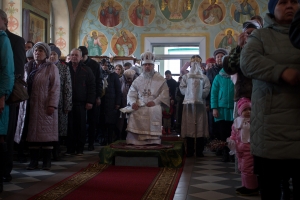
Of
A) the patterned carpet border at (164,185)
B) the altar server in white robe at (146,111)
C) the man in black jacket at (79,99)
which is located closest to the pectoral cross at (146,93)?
the altar server in white robe at (146,111)

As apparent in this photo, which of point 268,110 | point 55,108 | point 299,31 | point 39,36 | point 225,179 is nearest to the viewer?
point 299,31

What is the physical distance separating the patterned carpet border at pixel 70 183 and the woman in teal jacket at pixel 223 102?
1994 mm

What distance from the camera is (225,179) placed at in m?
5.93

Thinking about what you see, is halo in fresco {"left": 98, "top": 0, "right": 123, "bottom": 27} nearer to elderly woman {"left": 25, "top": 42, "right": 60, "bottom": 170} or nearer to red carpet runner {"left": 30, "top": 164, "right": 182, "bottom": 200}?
elderly woman {"left": 25, "top": 42, "right": 60, "bottom": 170}

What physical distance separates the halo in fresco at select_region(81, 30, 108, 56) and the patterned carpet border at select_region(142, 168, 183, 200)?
12.4 m

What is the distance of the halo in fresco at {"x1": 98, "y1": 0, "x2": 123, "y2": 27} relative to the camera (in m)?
18.7

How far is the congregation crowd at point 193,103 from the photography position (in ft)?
8.86

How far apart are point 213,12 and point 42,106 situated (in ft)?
42.6

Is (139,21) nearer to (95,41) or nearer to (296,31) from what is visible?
(95,41)

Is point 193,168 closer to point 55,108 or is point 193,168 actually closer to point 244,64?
point 55,108

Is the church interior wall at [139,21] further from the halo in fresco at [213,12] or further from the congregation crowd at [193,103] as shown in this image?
the congregation crowd at [193,103]

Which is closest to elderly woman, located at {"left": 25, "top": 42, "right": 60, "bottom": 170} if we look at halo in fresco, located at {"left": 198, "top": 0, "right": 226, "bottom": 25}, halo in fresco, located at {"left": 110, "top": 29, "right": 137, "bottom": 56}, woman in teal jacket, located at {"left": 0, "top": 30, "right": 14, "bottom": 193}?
woman in teal jacket, located at {"left": 0, "top": 30, "right": 14, "bottom": 193}

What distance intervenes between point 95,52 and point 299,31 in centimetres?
1659

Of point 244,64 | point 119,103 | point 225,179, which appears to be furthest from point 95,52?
point 244,64
